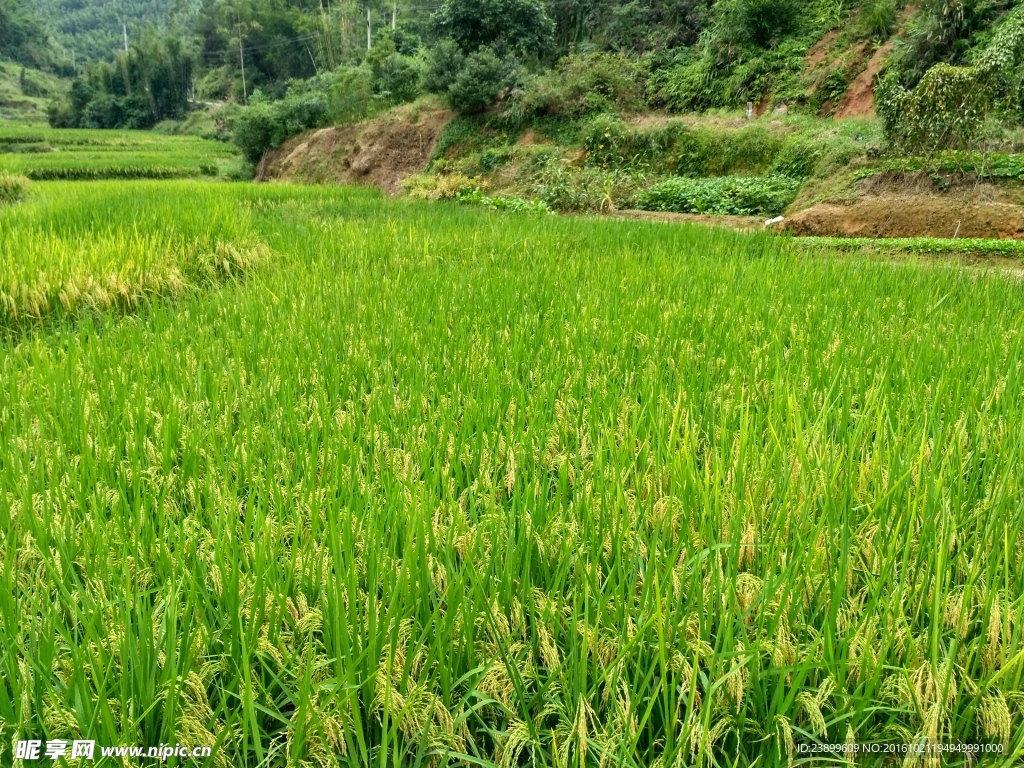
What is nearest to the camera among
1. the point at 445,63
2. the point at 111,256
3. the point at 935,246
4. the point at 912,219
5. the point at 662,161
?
the point at 111,256

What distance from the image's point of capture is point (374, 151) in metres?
17.3

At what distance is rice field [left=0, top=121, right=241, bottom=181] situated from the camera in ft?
64.6

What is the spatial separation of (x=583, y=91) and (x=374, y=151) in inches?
256

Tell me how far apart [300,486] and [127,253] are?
10.5ft

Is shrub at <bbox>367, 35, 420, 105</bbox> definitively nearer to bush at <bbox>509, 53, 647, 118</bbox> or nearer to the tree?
the tree

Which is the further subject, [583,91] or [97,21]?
[97,21]

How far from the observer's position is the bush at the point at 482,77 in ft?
48.3

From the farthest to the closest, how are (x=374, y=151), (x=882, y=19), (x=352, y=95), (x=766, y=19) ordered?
(x=352, y=95) < (x=374, y=151) < (x=766, y=19) < (x=882, y=19)

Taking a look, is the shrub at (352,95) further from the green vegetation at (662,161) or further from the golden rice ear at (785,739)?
the golden rice ear at (785,739)

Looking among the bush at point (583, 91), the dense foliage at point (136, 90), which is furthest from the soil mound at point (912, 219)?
the dense foliage at point (136, 90)

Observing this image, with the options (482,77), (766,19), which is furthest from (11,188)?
(766,19)

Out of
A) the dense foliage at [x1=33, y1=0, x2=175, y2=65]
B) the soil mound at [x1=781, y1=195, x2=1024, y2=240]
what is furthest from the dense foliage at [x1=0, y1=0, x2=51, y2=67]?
the soil mound at [x1=781, y1=195, x2=1024, y2=240]

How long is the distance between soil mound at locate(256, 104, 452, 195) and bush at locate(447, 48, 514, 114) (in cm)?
152

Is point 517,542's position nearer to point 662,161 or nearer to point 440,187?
point 440,187
